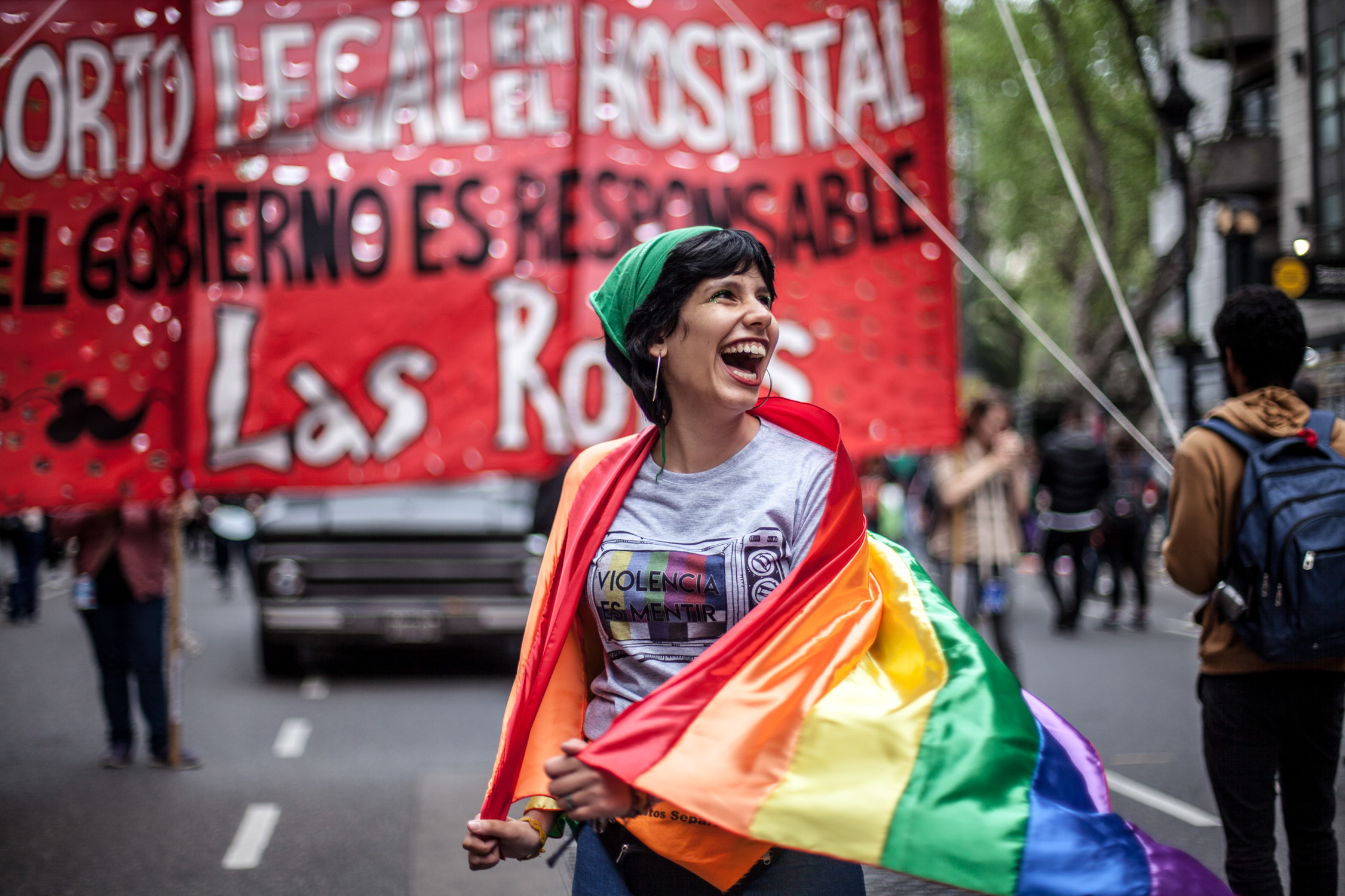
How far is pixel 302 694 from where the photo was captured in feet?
30.5

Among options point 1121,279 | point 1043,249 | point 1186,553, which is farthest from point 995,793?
point 1043,249

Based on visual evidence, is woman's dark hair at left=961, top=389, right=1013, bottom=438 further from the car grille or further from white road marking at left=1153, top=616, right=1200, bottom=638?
white road marking at left=1153, top=616, right=1200, bottom=638

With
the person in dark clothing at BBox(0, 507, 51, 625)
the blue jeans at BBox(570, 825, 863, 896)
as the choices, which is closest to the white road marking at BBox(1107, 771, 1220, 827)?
the blue jeans at BBox(570, 825, 863, 896)

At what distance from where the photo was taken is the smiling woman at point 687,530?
84.8 inches

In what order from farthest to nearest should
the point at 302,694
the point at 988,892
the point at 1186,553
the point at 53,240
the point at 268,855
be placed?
the point at 302,694, the point at 268,855, the point at 53,240, the point at 1186,553, the point at 988,892

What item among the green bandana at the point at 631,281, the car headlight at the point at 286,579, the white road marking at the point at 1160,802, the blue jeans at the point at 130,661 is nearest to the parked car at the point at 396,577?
the car headlight at the point at 286,579

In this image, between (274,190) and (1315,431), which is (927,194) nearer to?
(1315,431)

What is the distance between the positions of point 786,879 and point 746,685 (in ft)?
1.25

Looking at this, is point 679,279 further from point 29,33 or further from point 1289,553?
point 29,33

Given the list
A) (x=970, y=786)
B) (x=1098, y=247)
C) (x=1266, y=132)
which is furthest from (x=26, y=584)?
(x=1266, y=132)

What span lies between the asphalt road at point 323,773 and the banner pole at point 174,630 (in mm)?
243

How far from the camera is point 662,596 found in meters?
2.18

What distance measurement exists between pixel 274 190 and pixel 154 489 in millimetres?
1044

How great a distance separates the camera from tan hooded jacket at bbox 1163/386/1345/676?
10.9 ft
